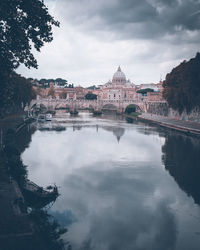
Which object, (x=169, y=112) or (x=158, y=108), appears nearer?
(x=169, y=112)

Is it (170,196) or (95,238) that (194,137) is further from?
(95,238)

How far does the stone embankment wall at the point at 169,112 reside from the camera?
53.1 metres

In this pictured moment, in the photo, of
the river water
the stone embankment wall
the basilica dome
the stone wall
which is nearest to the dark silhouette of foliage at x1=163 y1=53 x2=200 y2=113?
the stone embankment wall

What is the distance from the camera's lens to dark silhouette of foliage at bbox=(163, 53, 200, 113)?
41781 millimetres

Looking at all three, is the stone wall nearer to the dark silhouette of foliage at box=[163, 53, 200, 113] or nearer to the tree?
the dark silhouette of foliage at box=[163, 53, 200, 113]

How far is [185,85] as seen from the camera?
1763 inches

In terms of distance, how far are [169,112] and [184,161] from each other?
4348cm

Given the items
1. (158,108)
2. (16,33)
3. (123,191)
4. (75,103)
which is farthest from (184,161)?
(75,103)

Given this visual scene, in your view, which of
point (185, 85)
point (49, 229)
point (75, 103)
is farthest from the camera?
point (75, 103)

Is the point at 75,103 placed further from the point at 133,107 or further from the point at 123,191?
the point at 123,191

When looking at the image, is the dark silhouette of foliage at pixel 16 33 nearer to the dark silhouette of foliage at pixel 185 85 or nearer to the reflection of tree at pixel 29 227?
the reflection of tree at pixel 29 227

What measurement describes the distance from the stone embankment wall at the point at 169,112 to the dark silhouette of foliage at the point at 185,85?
178cm

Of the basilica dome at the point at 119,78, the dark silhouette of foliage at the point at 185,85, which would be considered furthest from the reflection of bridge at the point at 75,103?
the basilica dome at the point at 119,78

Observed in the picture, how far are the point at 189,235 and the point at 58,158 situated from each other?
17320 mm
